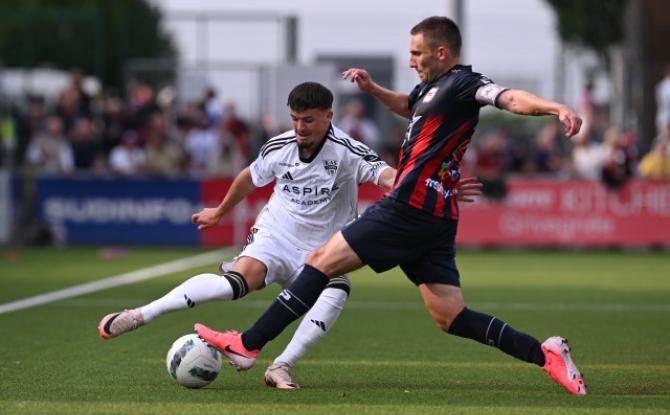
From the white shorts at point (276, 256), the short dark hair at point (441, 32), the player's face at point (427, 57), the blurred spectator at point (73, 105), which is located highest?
the short dark hair at point (441, 32)

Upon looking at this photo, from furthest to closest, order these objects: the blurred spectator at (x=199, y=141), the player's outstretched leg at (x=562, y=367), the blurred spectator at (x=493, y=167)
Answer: the blurred spectator at (x=199, y=141) → the blurred spectator at (x=493, y=167) → the player's outstretched leg at (x=562, y=367)

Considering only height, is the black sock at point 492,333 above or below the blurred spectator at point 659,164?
above

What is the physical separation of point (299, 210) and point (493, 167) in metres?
16.5

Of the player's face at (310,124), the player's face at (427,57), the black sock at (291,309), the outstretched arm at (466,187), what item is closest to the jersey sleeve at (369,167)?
the outstretched arm at (466,187)

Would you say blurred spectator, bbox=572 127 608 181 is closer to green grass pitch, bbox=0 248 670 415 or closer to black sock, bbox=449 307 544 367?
green grass pitch, bbox=0 248 670 415

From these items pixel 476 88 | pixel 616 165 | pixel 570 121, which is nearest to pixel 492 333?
pixel 476 88

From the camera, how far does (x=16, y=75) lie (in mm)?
37656

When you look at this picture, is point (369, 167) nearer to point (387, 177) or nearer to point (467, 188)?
point (387, 177)

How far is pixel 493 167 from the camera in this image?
24.6m

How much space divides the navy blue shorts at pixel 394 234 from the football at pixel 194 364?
1.08m

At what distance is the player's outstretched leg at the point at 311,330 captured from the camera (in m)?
7.90

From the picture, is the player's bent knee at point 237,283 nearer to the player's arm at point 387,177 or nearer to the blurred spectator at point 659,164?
the player's arm at point 387,177

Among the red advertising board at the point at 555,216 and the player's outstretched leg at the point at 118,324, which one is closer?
the player's outstretched leg at the point at 118,324

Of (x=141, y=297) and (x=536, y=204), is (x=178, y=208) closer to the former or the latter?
(x=536, y=204)
